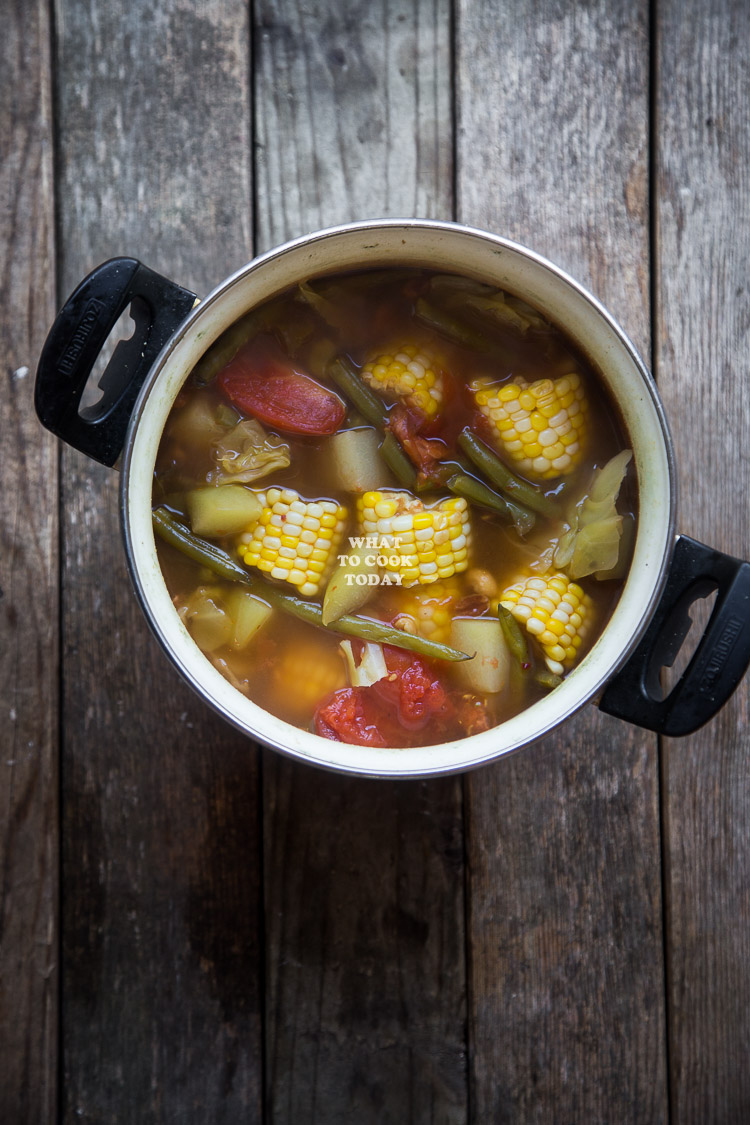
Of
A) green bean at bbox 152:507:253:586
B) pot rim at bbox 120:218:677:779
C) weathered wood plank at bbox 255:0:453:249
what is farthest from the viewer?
weathered wood plank at bbox 255:0:453:249

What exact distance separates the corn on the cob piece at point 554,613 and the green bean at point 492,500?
0.07 metres

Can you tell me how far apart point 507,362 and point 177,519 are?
0.42 meters

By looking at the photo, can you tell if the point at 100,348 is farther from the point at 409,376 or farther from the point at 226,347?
the point at 409,376

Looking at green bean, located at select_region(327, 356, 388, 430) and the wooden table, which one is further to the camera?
the wooden table

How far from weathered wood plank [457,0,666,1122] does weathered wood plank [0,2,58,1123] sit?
0.58 m

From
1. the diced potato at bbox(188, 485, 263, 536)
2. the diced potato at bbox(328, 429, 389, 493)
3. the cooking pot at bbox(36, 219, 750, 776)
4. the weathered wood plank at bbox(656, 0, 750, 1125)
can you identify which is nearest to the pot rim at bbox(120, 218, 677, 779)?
the cooking pot at bbox(36, 219, 750, 776)

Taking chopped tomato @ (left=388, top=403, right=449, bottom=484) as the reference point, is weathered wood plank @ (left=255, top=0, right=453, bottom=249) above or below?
above

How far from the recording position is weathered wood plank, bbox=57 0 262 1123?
3.67ft

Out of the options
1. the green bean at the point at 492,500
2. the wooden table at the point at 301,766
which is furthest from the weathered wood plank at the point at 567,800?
the green bean at the point at 492,500

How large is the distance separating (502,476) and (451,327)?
7.1 inches

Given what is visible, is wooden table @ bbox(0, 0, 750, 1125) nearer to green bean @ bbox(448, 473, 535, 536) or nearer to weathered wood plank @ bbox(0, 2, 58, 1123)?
weathered wood plank @ bbox(0, 2, 58, 1123)

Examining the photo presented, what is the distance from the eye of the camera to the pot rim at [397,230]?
0.83m

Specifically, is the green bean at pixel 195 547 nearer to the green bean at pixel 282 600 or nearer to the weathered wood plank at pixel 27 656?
the green bean at pixel 282 600

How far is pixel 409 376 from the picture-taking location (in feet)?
3.07
